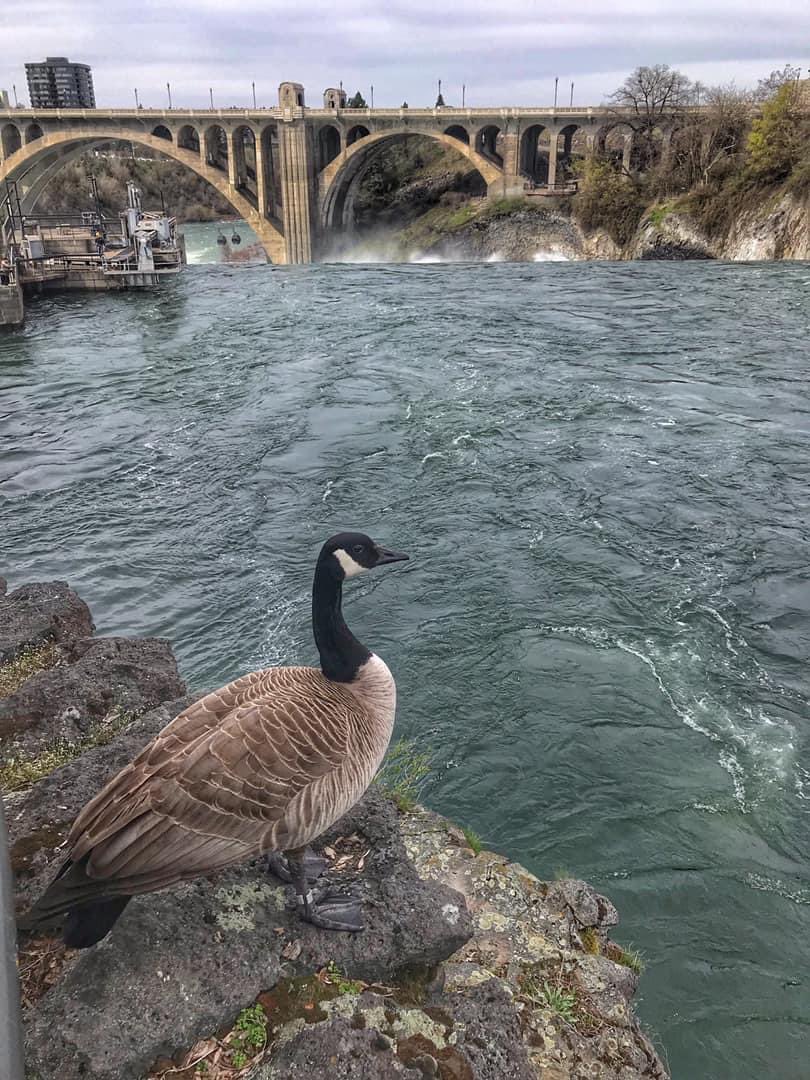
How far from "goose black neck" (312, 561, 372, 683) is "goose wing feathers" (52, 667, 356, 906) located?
20.0 inches

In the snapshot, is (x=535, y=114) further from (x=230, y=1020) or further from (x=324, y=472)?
(x=230, y=1020)

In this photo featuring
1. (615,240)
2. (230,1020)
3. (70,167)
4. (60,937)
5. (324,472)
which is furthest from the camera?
(70,167)

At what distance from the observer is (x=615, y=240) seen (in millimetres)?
63750

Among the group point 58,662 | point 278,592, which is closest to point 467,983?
point 58,662

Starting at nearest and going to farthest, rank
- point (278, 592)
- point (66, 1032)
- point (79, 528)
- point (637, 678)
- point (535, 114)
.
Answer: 1. point (66, 1032)
2. point (637, 678)
3. point (278, 592)
4. point (79, 528)
5. point (535, 114)

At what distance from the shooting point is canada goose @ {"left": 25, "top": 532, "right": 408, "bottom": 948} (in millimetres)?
3988

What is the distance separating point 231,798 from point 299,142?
81.3m

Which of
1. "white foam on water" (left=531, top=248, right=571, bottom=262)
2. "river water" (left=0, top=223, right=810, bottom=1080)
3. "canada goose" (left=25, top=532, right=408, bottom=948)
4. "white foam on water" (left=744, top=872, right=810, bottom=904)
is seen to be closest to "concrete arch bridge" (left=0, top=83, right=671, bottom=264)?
"white foam on water" (left=531, top=248, right=571, bottom=262)

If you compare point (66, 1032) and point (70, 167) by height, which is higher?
point (70, 167)

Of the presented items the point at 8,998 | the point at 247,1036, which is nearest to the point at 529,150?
the point at 247,1036

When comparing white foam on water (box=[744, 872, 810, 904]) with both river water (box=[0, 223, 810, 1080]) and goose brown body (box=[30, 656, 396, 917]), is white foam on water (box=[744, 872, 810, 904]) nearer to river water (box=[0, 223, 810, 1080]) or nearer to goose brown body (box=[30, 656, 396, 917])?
river water (box=[0, 223, 810, 1080])

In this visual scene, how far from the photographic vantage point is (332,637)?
17.9ft

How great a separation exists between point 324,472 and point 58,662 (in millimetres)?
11339

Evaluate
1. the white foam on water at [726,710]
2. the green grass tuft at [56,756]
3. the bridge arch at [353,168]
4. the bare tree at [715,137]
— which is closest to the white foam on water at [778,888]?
the white foam on water at [726,710]
